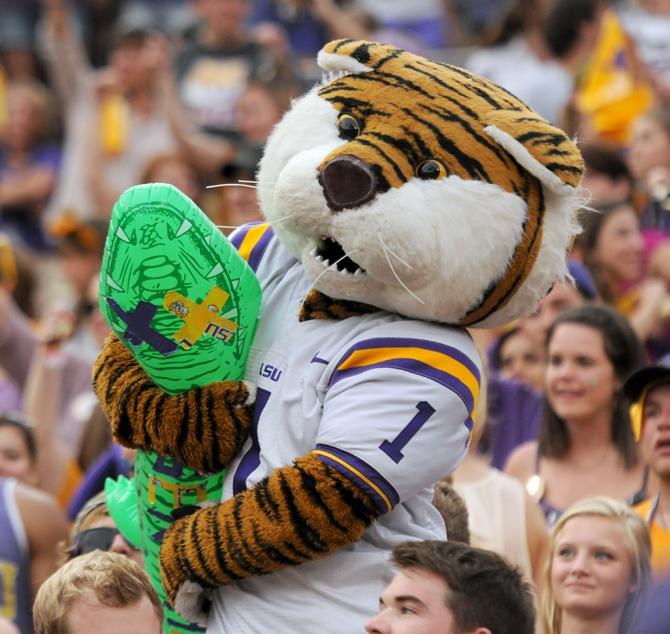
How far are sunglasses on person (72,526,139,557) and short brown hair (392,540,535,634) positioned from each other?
1.18 meters

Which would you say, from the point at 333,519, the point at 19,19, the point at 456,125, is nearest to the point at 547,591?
the point at 333,519

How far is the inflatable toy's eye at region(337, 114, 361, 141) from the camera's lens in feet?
10.1

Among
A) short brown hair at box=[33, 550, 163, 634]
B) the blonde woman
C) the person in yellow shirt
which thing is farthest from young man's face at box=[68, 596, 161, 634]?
the person in yellow shirt

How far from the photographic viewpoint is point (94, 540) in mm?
3977

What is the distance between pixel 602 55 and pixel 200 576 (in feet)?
17.0

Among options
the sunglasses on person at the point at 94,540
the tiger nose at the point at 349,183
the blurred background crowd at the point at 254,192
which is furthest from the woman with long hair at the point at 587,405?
the tiger nose at the point at 349,183

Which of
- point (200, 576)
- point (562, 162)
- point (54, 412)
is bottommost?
point (54, 412)

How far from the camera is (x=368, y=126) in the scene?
3.05 m

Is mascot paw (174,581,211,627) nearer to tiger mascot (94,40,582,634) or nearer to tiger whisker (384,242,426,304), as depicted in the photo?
tiger mascot (94,40,582,634)

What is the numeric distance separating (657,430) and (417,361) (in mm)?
1383

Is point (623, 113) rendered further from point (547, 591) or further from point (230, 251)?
point (230, 251)

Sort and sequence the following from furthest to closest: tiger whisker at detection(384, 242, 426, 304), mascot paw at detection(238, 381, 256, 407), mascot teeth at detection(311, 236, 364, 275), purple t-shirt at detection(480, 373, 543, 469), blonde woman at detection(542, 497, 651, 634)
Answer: purple t-shirt at detection(480, 373, 543, 469)
blonde woman at detection(542, 497, 651, 634)
mascot paw at detection(238, 381, 256, 407)
mascot teeth at detection(311, 236, 364, 275)
tiger whisker at detection(384, 242, 426, 304)

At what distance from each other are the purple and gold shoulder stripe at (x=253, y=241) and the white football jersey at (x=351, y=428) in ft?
0.36

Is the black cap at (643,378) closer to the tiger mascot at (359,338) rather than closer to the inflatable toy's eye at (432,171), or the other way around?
A: the tiger mascot at (359,338)
